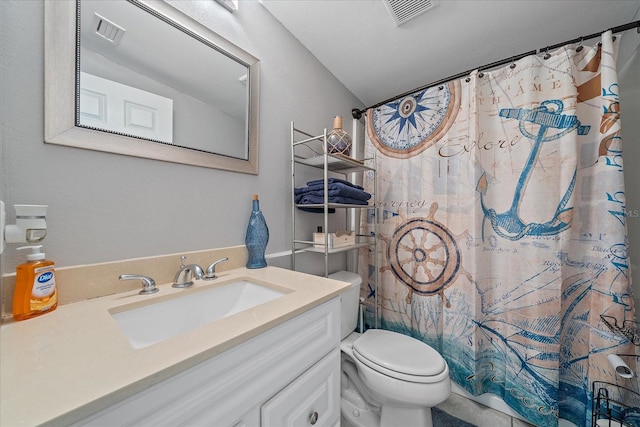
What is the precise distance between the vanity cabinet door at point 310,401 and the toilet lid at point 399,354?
1.15 ft

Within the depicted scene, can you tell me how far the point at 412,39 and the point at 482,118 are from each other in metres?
0.60

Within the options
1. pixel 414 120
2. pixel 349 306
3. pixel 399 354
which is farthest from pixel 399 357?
pixel 414 120

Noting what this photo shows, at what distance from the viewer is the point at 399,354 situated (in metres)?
1.05

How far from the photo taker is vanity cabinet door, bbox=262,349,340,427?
54 centimetres

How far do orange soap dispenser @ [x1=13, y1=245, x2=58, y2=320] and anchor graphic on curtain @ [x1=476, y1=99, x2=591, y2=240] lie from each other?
68.3 inches

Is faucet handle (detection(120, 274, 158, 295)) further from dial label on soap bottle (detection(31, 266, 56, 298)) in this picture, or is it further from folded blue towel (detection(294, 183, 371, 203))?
folded blue towel (detection(294, 183, 371, 203))

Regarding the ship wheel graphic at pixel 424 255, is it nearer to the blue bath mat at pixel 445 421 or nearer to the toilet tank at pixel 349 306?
the toilet tank at pixel 349 306

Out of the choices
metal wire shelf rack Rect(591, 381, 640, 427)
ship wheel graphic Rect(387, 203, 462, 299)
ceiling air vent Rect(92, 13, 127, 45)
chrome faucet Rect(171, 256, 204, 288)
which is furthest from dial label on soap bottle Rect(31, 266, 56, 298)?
metal wire shelf rack Rect(591, 381, 640, 427)

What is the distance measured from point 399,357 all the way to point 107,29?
163cm

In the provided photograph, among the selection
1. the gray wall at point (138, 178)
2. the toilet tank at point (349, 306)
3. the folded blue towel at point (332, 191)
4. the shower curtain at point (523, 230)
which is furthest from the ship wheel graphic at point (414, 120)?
the toilet tank at point (349, 306)

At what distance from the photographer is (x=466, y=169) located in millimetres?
1282

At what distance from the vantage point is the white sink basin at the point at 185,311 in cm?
62

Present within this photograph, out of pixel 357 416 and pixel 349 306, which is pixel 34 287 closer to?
pixel 349 306

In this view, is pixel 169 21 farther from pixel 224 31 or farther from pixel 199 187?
pixel 199 187
